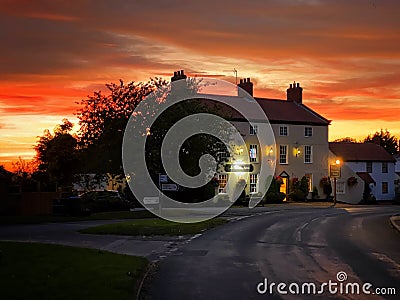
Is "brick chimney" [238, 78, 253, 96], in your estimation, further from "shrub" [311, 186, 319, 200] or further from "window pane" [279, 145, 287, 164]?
"shrub" [311, 186, 319, 200]

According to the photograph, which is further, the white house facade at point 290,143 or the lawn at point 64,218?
the white house facade at point 290,143

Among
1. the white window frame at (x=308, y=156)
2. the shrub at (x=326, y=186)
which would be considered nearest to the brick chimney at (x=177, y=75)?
the white window frame at (x=308, y=156)

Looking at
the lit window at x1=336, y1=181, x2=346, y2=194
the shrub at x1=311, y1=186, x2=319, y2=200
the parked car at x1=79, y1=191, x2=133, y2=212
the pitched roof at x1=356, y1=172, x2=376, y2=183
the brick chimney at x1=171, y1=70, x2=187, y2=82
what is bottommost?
the parked car at x1=79, y1=191, x2=133, y2=212

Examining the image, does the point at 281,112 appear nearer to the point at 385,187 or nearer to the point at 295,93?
the point at 295,93

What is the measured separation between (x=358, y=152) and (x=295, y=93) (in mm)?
11397

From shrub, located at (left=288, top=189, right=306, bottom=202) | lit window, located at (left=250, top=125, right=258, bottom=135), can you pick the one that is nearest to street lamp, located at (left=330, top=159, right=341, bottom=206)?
shrub, located at (left=288, top=189, right=306, bottom=202)

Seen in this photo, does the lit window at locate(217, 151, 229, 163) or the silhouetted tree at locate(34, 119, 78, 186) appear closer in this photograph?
the lit window at locate(217, 151, 229, 163)

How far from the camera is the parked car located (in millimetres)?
44750

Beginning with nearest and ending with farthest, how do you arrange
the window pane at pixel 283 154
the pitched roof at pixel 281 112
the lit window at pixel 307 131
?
1. the pitched roof at pixel 281 112
2. the window pane at pixel 283 154
3. the lit window at pixel 307 131

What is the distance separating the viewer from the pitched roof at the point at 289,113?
64.5 m

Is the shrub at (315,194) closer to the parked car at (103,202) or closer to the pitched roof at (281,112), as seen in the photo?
the pitched roof at (281,112)

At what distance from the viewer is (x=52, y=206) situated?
137 feet
